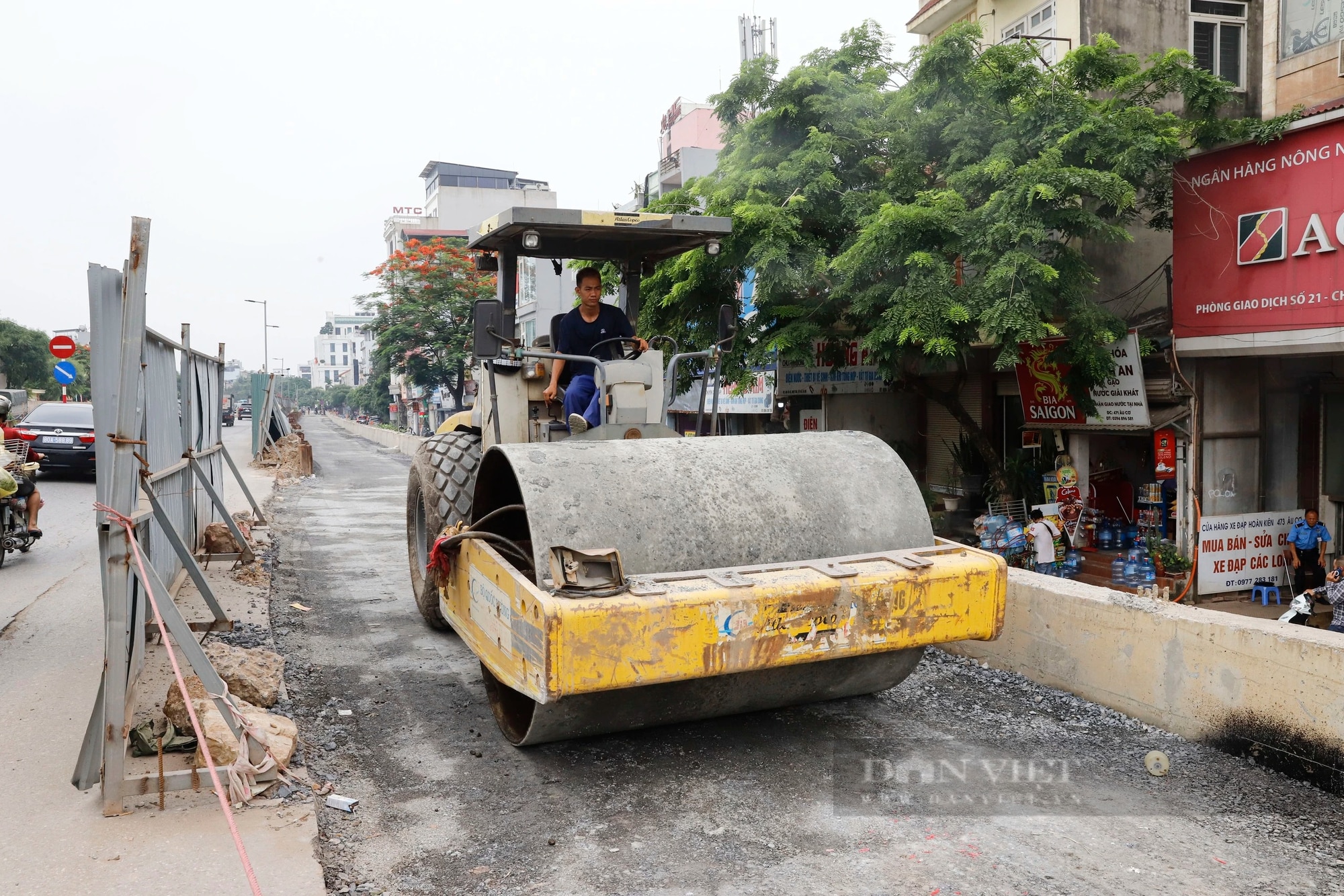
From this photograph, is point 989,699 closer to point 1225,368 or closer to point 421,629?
point 421,629

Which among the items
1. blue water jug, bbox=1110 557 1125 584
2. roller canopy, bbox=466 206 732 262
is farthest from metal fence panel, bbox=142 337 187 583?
blue water jug, bbox=1110 557 1125 584

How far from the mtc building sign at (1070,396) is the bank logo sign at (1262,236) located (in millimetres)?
1523

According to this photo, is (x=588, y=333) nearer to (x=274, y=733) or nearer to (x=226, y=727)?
(x=274, y=733)

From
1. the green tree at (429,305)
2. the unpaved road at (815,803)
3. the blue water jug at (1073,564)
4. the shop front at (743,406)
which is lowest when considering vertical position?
the blue water jug at (1073,564)

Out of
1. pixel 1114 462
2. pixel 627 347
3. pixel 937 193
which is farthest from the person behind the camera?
pixel 1114 462

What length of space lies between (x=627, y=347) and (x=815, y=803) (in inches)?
131

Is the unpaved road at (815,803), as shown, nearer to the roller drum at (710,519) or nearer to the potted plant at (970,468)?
the roller drum at (710,519)

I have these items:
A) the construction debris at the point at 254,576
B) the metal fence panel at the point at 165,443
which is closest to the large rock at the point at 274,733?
the metal fence panel at the point at 165,443

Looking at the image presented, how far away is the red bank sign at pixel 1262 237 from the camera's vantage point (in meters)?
9.80

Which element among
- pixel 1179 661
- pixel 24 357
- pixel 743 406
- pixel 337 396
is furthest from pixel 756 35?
pixel 337 396

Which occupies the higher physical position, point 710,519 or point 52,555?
point 710,519

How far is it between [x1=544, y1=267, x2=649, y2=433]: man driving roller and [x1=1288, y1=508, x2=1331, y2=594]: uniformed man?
903 centimetres

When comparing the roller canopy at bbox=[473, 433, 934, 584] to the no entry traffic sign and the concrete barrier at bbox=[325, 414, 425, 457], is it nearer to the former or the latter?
the no entry traffic sign

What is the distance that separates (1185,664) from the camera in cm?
535
